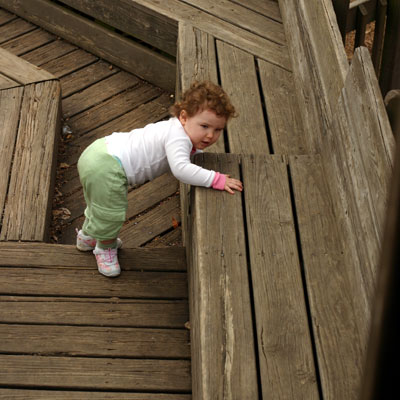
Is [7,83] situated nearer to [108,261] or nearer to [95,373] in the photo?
[108,261]

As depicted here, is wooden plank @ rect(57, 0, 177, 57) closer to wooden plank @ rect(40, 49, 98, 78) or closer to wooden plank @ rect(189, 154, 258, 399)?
wooden plank @ rect(40, 49, 98, 78)

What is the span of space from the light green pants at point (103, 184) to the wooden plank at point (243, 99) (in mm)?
623

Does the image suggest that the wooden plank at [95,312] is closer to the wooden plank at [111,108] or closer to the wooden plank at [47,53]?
the wooden plank at [111,108]

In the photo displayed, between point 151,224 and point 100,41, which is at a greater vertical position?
point 100,41

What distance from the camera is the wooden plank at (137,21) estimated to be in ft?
13.6

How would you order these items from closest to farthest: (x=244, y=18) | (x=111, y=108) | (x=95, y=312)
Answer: (x=95, y=312)
(x=244, y=18)
(x=111, y=108)

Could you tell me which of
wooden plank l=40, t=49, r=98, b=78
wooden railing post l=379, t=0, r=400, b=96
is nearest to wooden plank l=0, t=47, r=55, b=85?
wooden plank l=40, t=49, r=98, b=78

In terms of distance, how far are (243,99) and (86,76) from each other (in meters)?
1.95

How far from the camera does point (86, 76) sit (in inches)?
191

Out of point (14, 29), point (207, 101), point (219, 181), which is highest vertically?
point (207, 101)

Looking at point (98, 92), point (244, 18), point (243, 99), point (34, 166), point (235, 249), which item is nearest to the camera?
point (235, 249)

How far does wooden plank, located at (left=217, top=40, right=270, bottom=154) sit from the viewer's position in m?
3.06

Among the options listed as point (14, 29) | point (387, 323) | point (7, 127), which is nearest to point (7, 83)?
point (7, 127)

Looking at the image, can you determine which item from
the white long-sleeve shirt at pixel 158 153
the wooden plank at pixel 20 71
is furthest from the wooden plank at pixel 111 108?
the white long-sleeve shirt at pixel 158 153
